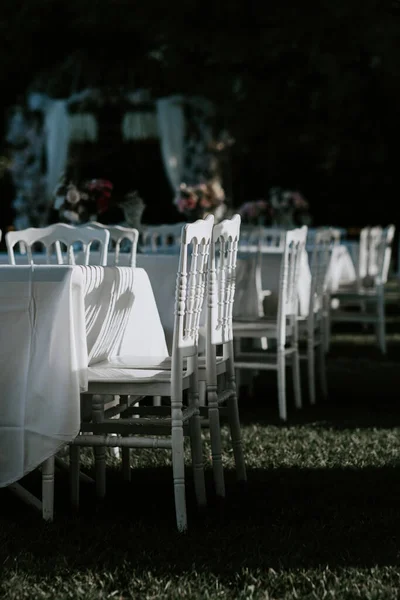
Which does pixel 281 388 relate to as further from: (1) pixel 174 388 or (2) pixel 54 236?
(1) pixel 174 388

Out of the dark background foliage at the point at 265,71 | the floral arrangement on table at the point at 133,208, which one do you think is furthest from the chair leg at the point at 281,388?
the dark background foliage at the point at 265,71

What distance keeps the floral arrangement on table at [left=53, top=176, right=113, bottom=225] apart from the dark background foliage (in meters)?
7.96

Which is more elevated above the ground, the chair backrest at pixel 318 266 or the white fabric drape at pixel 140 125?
the white fabric drape at pixel 140 125

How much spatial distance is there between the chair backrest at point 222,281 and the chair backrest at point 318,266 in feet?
6.44

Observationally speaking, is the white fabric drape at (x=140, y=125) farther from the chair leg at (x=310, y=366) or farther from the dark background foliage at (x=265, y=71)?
the chair leg at (x=310, y=366)

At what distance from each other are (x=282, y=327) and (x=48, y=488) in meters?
2.37

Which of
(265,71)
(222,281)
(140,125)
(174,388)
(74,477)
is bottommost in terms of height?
(74,477)

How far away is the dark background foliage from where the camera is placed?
14.0 meters

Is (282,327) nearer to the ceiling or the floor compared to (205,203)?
nearer to the floor

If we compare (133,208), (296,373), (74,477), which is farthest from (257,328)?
(74,477)

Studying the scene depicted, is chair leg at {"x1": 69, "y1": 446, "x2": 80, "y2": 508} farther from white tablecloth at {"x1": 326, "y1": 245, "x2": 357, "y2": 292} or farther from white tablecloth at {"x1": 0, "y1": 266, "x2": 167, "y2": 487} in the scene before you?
white tablecloth at {"x1": 326, "y1": 245, "x2": 357, "y2": 292}

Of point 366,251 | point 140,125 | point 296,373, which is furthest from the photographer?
point 140,125

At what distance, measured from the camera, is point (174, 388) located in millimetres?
3547

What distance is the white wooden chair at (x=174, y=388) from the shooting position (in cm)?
353
